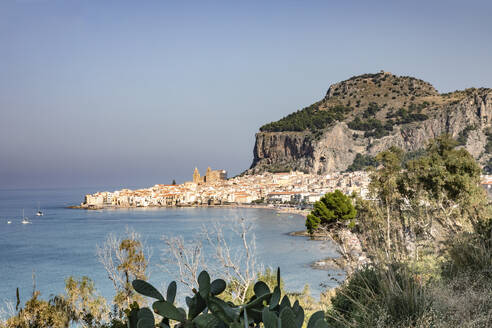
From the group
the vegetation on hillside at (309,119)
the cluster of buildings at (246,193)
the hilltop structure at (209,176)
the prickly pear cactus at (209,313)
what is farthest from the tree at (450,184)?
the hilltop structure at (209,176)

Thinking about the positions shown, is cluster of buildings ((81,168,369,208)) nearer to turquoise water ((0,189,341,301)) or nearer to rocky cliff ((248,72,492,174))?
rocky cliff ((248,72,492,174))

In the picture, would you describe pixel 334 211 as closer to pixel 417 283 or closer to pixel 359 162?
→ pixel 417 283

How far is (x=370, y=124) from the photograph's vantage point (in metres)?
62.9

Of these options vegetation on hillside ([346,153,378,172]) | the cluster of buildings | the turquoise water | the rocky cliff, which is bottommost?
the turquoise water

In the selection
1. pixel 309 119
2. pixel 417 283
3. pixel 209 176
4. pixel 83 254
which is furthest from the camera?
pixel 209 176

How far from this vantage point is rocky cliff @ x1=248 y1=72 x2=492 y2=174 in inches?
2135

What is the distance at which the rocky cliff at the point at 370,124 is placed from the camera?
178 feet

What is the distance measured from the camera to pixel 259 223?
3769 cm

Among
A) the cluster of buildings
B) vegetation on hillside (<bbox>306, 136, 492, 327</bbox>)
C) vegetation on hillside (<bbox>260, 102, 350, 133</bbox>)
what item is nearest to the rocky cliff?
vegetation on hillside (<bbox>260, 102, 350, 133</bbox>)

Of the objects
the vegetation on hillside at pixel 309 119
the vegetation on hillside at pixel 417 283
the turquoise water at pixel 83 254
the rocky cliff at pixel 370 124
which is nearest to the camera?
the vegetation on hillside at pixel 417 283

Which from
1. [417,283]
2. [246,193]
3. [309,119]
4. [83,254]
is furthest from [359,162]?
[417,283]

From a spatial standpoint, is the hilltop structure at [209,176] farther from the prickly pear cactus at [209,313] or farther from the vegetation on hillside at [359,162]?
the prickly pear cactus at [209,313]

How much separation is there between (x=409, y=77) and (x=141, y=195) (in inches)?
1832

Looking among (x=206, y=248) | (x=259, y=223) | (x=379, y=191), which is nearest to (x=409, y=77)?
(x=259, y=223)
